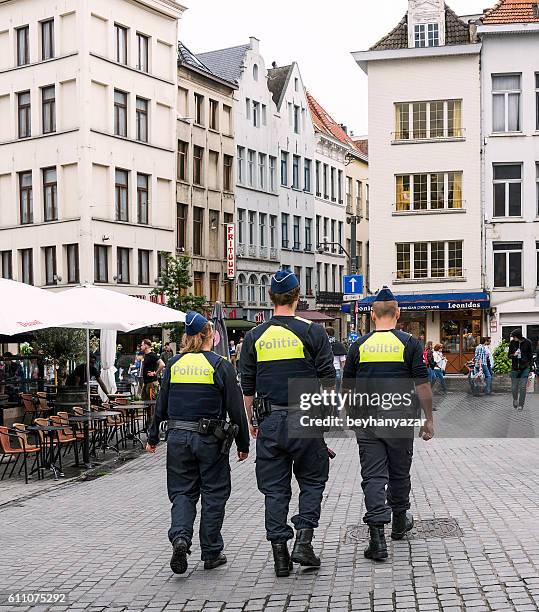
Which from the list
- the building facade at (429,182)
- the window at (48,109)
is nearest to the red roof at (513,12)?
the building facade at (429,182)

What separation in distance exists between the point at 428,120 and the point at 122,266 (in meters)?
14.6

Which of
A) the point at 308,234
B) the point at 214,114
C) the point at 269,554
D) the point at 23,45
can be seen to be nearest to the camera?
the point at 269,554

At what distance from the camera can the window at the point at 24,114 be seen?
1813 inches

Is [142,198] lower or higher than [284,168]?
lower

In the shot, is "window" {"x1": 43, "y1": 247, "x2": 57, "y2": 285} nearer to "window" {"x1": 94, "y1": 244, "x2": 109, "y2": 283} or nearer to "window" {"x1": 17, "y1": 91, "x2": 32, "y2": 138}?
"window" {"x1": 94, "y1": 244, "x2": 109, "y2": 283}

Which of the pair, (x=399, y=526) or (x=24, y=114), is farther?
(x=24, y=114)

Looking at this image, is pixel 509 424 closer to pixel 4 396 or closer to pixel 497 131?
pixel 4 396

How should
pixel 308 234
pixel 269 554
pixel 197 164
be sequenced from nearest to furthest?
pixel 269 554
pixel 197 164
pixel 308 234

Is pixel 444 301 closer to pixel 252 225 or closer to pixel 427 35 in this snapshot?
pixel 427 35

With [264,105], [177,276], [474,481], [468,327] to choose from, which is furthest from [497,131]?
[474,481]

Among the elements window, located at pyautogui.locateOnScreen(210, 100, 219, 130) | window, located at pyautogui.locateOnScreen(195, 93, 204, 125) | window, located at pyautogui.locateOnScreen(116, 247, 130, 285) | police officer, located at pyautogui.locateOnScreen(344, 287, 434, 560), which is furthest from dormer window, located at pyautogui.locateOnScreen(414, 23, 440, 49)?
police officer, located at pyautogui.locateOnScreen(344, 287, 434, 560)

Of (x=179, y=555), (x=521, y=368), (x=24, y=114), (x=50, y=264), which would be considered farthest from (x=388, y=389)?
(x=24, y=114)

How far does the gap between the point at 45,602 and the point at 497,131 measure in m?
38.8

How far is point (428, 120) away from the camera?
43188mm
